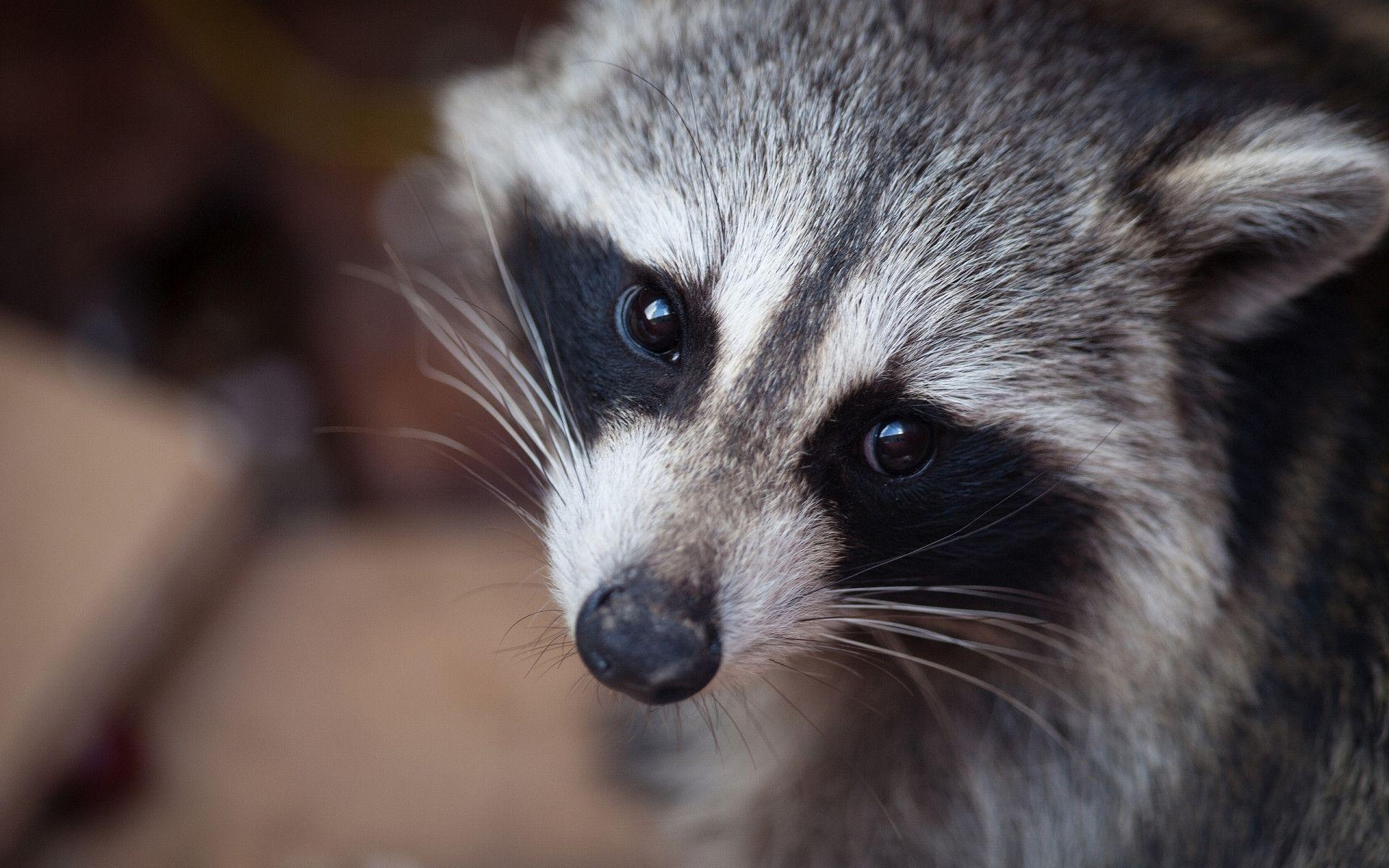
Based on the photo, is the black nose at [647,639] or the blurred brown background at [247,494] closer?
the black nose at [647,639]

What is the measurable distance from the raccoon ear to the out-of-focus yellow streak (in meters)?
1.86

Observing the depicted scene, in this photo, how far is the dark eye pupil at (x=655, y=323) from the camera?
1.29 m

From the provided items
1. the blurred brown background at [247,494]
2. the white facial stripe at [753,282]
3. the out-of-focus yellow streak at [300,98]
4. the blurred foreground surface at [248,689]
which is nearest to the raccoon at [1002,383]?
the white facial stripe at [753,282]

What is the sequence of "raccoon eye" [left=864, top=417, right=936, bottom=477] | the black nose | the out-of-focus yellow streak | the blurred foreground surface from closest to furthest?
the black nose, "raccoon eye" [left=864, top=417, right=936, bottom=477], the blurred foreground surface, the out-of-focus yellow streak

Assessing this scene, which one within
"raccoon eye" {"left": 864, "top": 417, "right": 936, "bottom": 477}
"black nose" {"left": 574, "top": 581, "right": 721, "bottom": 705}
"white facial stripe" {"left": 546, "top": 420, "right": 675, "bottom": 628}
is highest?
"white facial stripe" {"left": 546, "top": 420, "right": 675, "bottom": 628}

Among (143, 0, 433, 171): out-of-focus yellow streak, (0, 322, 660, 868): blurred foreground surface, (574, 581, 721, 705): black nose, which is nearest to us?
(574, 581, 721, 705): black nose

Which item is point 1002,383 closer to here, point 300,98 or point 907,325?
point 907,325

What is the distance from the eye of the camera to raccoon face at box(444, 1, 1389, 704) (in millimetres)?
1200

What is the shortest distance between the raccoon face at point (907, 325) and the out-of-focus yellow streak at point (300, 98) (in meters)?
1.48

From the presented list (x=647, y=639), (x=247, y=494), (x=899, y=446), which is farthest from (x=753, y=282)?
(x=247, y=494)

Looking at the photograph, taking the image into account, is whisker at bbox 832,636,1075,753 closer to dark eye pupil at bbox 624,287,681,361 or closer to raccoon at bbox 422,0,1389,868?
raccoon at bbox 422,0,1389,868

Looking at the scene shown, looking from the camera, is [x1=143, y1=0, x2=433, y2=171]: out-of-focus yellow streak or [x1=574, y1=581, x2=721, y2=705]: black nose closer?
[x1=574, y1=581, x2=721, y2=705]: black nose

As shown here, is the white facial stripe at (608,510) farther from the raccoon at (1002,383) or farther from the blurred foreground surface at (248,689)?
the blurred foreground surface at (248,689)

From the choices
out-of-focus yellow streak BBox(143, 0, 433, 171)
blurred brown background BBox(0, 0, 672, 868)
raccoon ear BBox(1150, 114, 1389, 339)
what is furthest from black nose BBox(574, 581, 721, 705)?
out-of-focus yellow streak BBox(143, 0, 433, 171)
